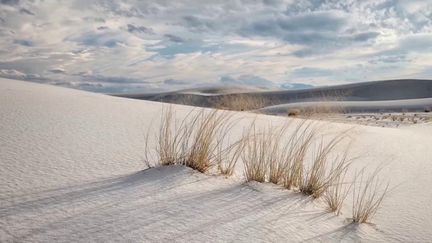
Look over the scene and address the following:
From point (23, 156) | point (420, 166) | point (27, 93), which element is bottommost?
point (420, 166)

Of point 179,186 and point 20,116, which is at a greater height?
point 20,116

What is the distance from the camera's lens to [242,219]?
190 cm

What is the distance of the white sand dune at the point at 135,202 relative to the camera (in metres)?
1.64

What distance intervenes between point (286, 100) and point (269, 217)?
53.9 meters

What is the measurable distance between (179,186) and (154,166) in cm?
46

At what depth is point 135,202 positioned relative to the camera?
6.40 feet

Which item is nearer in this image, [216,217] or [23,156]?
[216,217]

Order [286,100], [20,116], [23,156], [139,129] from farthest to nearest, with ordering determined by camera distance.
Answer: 1. [286,100]
2. [139,129]
3. [20,116]
4. [23,156]

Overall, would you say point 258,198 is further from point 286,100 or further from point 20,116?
point 286,100

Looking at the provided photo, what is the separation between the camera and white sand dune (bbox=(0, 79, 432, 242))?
1.64m

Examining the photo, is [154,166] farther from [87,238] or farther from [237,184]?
[87,238]

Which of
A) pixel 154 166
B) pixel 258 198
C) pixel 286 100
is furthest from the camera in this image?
pixel 286 100

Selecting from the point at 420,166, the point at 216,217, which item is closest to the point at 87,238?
the point at 216,217

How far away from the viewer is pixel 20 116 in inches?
137
